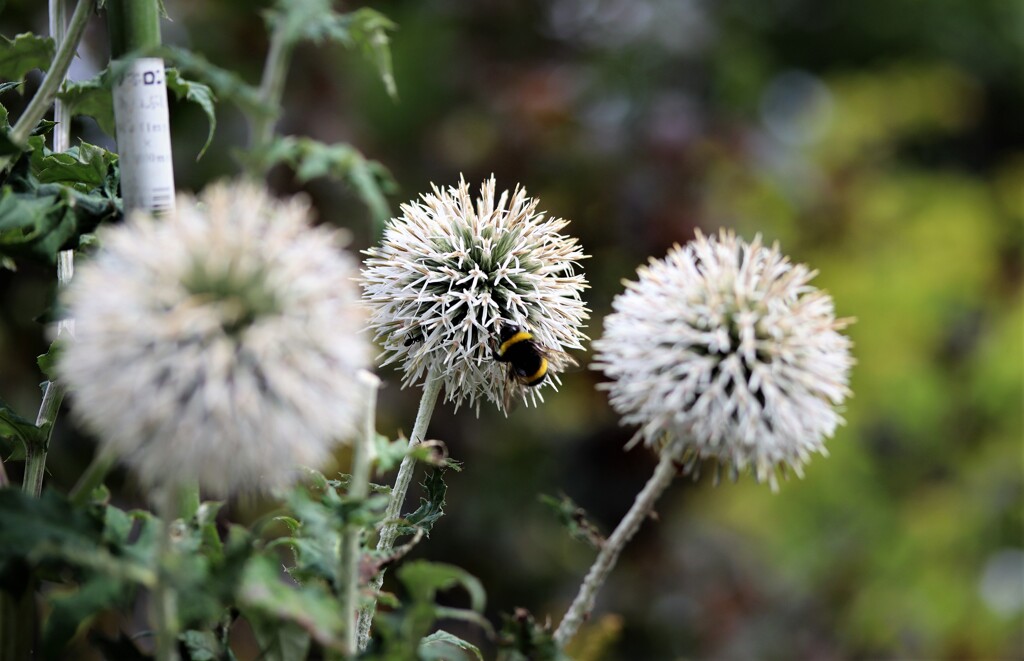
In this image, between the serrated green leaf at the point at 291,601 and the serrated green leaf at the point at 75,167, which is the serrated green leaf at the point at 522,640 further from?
the serrated green leaf at the point at 75,167

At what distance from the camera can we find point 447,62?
335 cm

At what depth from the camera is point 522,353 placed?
0.72 m

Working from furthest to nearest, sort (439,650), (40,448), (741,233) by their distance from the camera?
1. (741,233)
2. (40,448)
3. (439,650)

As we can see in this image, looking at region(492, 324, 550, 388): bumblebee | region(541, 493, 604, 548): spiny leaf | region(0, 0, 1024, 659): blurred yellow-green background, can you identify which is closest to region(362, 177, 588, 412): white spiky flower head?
region(492, 324, 550, 388): bumblebee

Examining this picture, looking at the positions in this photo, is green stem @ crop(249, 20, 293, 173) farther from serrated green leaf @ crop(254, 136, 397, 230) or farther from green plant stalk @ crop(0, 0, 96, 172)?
green plant stalk @ crop(0, 0, 96, 172)

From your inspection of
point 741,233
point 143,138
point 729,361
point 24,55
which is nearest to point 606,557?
point 729,361

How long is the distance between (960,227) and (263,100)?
471 cm

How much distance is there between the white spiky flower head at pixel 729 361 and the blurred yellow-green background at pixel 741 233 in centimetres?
150

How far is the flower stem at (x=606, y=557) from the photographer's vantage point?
562 millimetres

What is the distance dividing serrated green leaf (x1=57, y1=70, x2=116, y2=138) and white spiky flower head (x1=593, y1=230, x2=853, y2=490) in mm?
375

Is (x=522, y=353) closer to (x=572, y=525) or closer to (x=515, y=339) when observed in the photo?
(x=515, y=339)

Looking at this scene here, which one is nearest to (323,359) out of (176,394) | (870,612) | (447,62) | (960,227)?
(176,394)

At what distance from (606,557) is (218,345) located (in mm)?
269

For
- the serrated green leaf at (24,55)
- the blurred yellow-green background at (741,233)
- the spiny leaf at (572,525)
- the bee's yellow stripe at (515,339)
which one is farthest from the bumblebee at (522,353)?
the blurred yellow-green background at (741,233)
